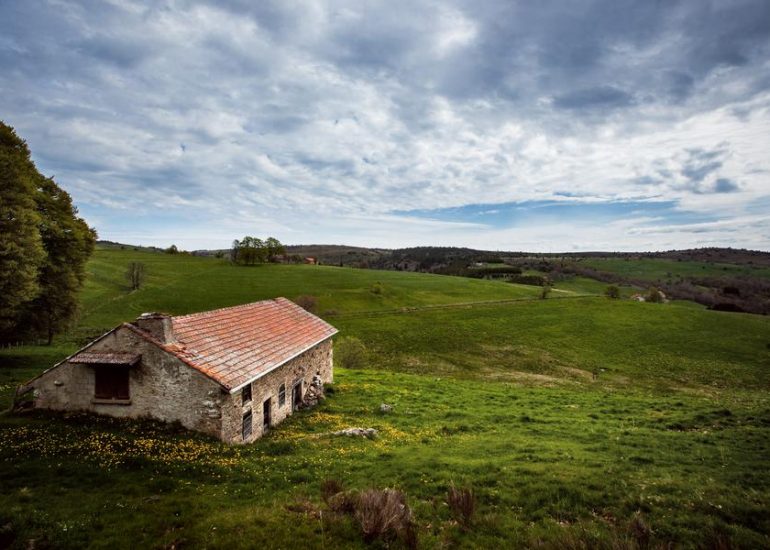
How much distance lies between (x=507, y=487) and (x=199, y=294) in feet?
235

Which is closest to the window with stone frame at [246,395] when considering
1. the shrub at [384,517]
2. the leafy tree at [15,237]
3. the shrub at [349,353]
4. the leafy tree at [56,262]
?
the shrub at [384,517]

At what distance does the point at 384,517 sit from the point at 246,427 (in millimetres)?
9894

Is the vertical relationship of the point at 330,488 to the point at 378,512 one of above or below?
below

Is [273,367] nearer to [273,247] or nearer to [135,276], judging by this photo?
[135,276]

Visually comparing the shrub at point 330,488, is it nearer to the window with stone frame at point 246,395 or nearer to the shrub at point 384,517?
the shrub at point 384,517

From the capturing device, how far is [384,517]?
936cm

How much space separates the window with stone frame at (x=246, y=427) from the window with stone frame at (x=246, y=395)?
546 mm

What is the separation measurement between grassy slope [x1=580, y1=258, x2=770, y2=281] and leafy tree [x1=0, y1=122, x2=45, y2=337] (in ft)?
553

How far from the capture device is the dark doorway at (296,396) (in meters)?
22.7

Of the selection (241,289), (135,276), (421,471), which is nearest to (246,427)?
(421,471)

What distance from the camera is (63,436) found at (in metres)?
14.9

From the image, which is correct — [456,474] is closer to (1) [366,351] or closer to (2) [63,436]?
(2) [63,436]

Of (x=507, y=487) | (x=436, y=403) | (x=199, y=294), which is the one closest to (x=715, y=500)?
(x=507, y=487)

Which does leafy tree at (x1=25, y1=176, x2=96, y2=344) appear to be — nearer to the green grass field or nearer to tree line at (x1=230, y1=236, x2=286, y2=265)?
the green grass field
